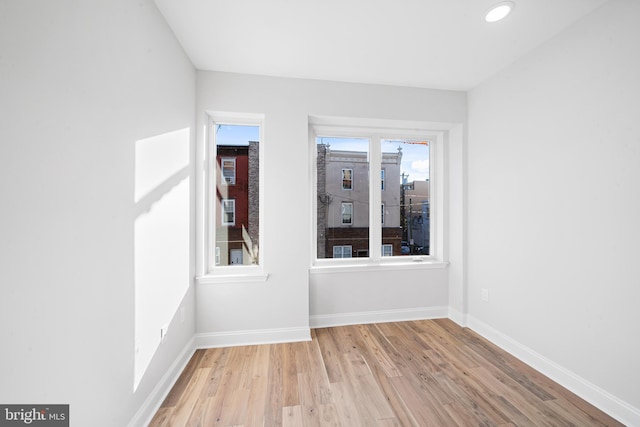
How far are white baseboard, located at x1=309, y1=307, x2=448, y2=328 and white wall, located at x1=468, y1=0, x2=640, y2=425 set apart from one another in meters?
0.54

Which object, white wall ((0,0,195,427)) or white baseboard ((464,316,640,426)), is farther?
white baseboard ((464,316,640,426))

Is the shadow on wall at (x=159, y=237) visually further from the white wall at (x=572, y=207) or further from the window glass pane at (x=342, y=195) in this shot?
the white wall at (x=572, y=207)

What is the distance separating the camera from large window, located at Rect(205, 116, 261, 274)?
2.53 metres

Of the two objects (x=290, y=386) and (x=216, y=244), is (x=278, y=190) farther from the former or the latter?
(x=290, y=386)

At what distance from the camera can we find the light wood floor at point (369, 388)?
5.01 ft

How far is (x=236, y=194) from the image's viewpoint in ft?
8.36

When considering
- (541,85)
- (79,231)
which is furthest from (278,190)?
(541,85)

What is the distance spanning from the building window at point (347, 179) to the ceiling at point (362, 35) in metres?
0.98

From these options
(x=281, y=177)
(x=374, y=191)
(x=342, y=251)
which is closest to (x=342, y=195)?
(x=374, y=191)

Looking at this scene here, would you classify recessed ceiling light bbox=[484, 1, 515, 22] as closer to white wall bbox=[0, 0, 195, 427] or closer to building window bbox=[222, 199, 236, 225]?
white wall bbox=[0, 0, 195, 427]

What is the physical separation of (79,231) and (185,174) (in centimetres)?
113

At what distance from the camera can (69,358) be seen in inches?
38.5

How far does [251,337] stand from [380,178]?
2187 millimetres

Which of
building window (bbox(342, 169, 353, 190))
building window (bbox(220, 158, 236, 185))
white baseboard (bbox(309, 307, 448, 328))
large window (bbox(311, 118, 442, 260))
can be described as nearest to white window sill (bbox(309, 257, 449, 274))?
large window (bbox(311, 118, 442, 260))
